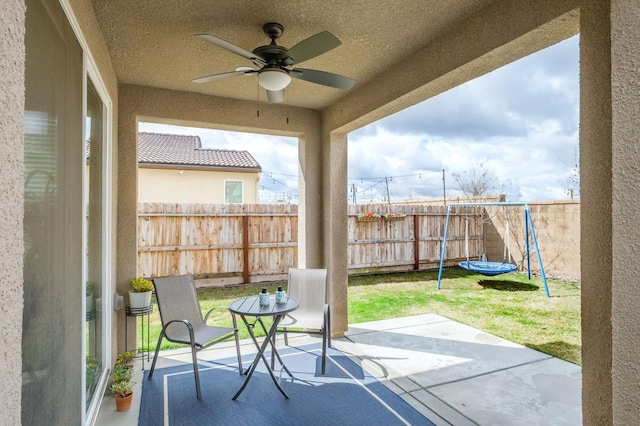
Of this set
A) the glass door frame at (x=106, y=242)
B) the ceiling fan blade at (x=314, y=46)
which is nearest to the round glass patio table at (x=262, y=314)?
the glass door frame at (x=106, y=242)

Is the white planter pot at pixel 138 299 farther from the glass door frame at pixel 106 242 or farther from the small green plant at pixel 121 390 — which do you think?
the small green plant at pixel 121 390

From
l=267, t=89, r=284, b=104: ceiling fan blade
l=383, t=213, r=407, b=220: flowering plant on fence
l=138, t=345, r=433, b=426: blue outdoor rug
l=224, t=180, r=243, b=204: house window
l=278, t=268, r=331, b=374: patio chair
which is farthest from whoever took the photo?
l=224, t=180, r=243, b=204: house window

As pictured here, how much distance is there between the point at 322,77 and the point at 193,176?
8.42 m

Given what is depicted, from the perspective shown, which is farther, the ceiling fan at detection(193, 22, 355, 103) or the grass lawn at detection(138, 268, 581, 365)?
the grass lawn at detection(138, 268, 581, 365)

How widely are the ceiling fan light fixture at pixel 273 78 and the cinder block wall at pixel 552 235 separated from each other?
6576mm

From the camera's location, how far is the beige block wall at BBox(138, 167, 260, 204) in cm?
984

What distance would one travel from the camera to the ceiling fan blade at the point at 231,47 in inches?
86.2

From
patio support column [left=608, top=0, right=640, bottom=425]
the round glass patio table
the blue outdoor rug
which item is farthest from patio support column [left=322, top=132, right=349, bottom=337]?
patio support column [left=608, top=0, right=640, bottom=425]

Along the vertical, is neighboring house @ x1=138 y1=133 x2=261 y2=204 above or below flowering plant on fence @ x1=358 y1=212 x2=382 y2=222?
above

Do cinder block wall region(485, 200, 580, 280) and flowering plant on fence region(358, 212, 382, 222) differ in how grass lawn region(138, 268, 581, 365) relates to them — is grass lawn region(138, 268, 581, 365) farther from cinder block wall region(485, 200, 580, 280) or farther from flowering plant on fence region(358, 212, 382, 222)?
flowering plant on fence region(358, 212, 382, 222)

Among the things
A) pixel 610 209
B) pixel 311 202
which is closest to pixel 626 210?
pixel 610 209

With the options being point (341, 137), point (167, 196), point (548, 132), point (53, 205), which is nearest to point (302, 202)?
point (341, 137)

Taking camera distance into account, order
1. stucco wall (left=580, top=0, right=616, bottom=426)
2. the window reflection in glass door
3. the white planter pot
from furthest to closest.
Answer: the white planter pot < the window reflection in glass door < stucco wall (left=580, top=0, right=616, bottom=426)

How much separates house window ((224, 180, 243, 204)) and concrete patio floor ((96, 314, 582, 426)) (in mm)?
6943
